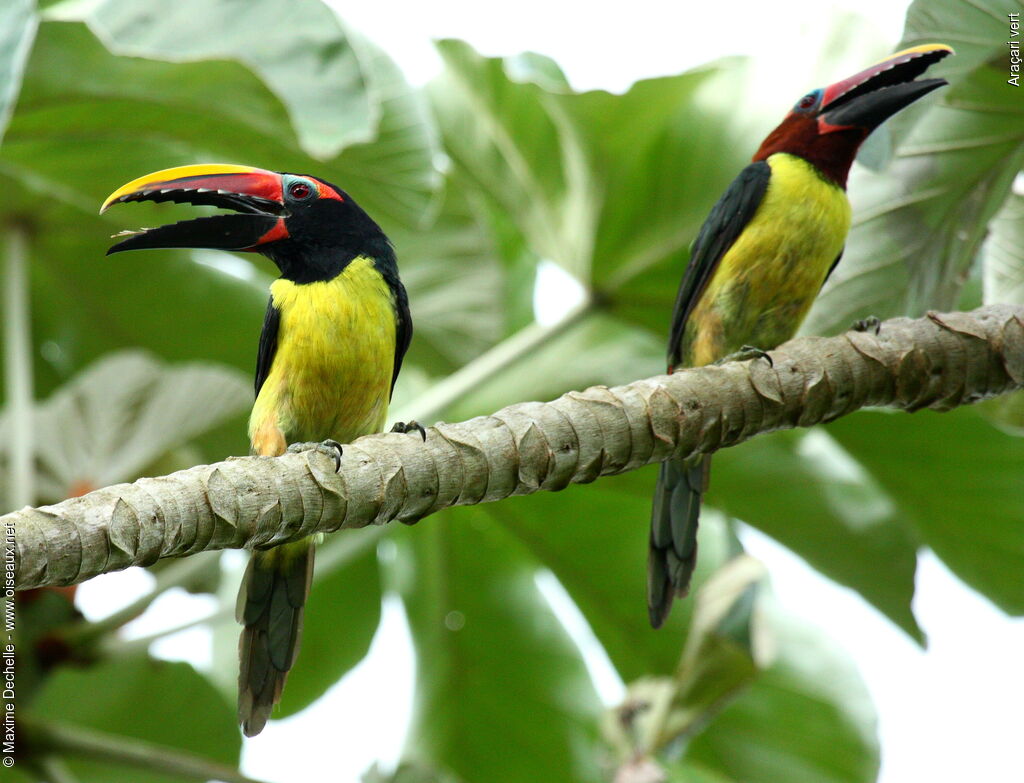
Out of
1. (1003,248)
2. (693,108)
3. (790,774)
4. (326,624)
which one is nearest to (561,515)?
(326,624)

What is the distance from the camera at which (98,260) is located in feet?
14.5

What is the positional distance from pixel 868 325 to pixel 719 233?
0.44 metres

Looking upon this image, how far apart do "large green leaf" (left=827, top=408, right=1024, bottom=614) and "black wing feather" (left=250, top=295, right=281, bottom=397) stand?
85.9 inches

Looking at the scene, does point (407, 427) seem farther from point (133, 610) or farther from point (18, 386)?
point (18, 386)

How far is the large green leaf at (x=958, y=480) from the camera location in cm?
375

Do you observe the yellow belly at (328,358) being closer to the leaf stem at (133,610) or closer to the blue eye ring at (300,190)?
the blue eye ring at (300,190)

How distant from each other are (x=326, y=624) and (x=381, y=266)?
2.28 metres

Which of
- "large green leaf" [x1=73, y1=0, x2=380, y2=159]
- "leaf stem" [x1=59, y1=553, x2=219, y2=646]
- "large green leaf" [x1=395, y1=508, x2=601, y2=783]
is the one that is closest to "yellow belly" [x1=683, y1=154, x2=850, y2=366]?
"large green leaf" [x1=73, y1=0, x2=380, y2=159]

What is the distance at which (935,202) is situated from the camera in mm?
2523

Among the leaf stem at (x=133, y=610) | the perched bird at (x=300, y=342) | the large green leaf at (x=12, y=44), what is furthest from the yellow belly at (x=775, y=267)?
the large green leaf at (x=12, y=44)

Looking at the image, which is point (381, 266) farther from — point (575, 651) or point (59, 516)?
point (575, 651)

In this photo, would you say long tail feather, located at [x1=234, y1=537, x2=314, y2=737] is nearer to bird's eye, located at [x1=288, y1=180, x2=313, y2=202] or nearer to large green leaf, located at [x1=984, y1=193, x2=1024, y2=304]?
bird's eye, located at [x1=288, y1=180, x2=313, y2=202]

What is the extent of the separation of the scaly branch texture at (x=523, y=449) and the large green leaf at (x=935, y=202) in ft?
0.53

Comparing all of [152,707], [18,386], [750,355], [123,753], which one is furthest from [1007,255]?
[152,707]
